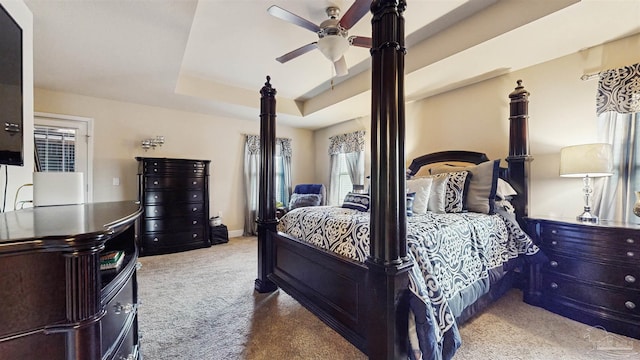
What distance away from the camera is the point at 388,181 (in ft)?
4.50

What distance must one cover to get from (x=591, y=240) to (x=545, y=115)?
139 cm

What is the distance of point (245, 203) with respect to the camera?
533cm

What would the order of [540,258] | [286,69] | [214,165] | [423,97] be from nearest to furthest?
[540,258] < [286,69] < [423,97] < [214,165]

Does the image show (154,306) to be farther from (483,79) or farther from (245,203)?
(483,79)

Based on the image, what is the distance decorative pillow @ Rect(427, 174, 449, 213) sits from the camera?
8.74ft

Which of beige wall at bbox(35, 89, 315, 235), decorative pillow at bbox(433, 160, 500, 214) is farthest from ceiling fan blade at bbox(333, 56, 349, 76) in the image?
beige wall at bbox(35, 89, 315, 235)

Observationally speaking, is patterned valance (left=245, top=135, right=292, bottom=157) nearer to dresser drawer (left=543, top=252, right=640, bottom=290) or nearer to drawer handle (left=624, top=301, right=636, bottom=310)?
dresser drawer (left=543, top=252, right=640, bottom=290)

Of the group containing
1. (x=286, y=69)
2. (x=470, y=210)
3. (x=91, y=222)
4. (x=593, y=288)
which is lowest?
(x=593, y=288)

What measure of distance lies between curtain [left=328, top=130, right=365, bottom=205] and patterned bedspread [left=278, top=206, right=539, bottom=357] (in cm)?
266

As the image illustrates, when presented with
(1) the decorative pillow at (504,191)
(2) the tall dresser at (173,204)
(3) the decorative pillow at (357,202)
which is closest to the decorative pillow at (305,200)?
(2) the tall dresser at (173,204)

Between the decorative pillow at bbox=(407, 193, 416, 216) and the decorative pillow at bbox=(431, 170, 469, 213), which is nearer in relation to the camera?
the decorative pillow at bbox=(407, 193, 416, 216)

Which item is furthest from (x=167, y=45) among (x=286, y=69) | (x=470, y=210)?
(x=470, y=210)

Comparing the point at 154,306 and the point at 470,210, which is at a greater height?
the point at 470,210

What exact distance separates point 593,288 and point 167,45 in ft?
14.0
